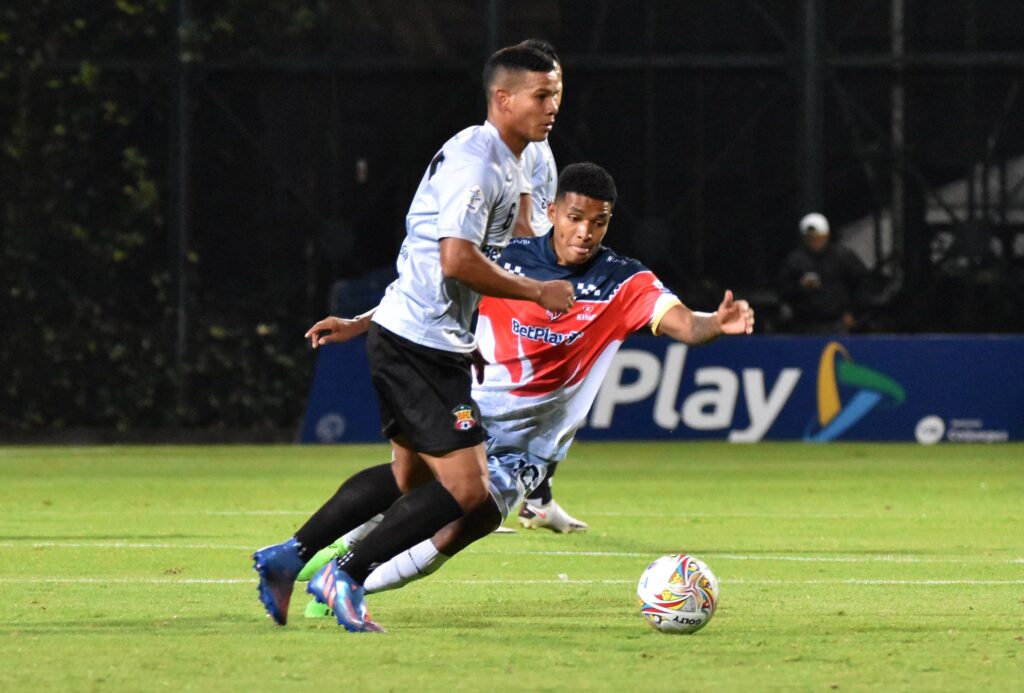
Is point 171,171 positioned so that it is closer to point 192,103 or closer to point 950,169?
point 192,103

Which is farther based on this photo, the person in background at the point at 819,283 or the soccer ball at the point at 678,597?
the person in background at the point at 819,283

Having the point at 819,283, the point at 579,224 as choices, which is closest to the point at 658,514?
the point at 579,224

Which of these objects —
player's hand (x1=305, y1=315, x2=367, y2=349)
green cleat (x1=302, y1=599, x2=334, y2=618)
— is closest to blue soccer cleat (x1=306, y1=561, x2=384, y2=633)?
green cleat (x1=302, y1=599, x2=334, y2=618)

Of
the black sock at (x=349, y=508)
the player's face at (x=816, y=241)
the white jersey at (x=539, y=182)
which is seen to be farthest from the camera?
the player's face at (x=816, y=241)

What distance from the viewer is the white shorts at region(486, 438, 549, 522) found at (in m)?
6.88

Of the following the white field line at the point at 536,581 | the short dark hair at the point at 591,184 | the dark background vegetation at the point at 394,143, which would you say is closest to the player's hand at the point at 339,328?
the short dark hair at the point at 591,184

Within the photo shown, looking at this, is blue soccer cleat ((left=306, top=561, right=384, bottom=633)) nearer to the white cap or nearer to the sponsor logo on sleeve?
the sponsor logo on sleeve

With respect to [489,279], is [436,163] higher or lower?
higher

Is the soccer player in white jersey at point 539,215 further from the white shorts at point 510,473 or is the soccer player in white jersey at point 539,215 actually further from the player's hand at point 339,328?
the player's hand at point 339,328

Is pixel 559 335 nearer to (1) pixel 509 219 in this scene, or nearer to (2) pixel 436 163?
(1) pixel 509 219

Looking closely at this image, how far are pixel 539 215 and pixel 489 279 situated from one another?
298 cm

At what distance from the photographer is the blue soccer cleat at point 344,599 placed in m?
6.35

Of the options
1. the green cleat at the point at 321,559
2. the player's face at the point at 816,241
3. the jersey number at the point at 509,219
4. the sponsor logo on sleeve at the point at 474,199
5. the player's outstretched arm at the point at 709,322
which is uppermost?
the sponsor logo on sleeve at the point at 474,199

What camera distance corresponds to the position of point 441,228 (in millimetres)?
6254
